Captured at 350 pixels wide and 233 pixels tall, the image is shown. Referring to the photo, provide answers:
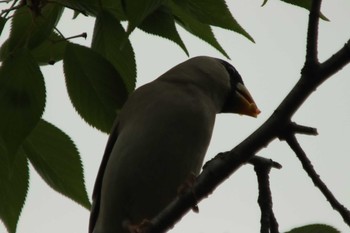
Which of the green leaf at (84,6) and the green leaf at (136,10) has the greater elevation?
the green leaf at (136,10)

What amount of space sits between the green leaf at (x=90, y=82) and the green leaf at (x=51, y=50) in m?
0.20

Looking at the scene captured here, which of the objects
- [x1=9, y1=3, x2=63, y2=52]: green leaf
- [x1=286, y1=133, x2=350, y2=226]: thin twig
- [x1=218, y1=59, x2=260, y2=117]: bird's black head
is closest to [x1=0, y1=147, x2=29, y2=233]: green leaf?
[x1=9, y1=3, x2=63, y2=52]: green leaf

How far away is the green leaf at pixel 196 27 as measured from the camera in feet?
10.7

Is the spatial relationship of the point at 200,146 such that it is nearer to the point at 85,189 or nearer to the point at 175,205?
the point at 85,189

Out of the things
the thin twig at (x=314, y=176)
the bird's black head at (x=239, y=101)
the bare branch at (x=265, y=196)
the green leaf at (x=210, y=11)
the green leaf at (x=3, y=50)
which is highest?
the green leaf at (x=210, y=11)

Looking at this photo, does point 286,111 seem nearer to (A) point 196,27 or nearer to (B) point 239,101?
(A) point 196,27

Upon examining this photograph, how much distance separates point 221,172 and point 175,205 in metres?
0.27

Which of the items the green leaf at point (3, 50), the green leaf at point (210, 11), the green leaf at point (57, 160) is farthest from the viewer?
the green leaf at point (3, 50)

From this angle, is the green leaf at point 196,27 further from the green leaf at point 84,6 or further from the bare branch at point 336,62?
the bare branch at point 336,62

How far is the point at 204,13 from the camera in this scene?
9.04 ft

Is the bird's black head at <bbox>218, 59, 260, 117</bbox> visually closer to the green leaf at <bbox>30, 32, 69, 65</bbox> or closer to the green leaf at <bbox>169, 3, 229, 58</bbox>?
the green leaf at <bbox>169, 3, 229, 58</bbox>

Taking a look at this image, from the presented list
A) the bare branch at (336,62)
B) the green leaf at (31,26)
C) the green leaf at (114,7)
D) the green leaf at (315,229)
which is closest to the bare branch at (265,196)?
the green leaf at (315,229)

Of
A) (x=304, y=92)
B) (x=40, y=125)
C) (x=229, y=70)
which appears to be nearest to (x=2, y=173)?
(x=40, y=125)

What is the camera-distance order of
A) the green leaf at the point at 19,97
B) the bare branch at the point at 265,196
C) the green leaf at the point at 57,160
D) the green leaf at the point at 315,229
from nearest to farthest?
the green leaf at the point at 315,229, the bare branch at the point at 265,196, the green leaf at the point at 19,97, the green leaf at the point at 57,160
